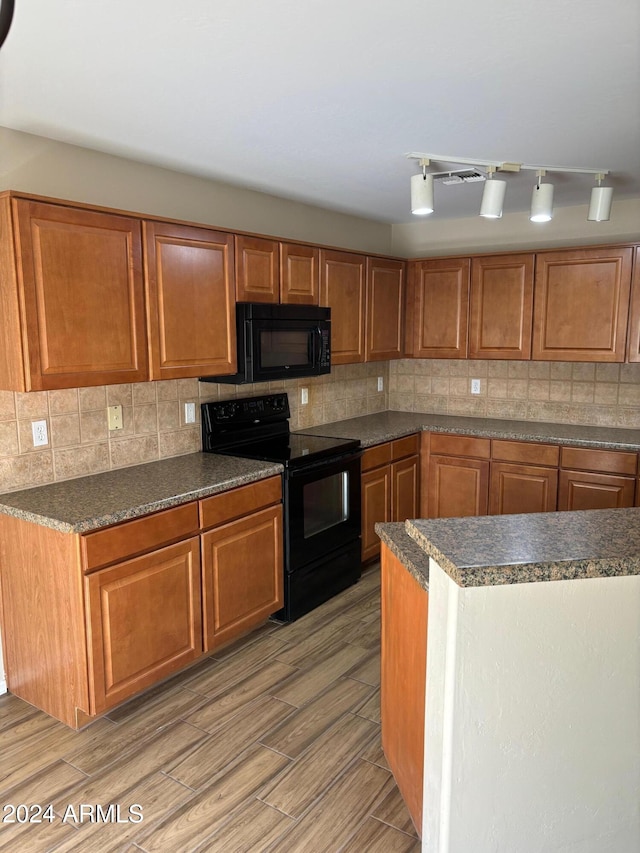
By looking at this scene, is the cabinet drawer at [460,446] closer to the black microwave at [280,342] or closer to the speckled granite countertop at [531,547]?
the black microwave at [280,342]

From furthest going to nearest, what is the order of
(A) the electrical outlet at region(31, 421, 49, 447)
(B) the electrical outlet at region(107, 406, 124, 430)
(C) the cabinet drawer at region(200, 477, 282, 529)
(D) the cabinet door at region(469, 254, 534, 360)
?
(D) the cabinet door at region(469, 254, 534, 360)
(B) the electrical outlet at region(107, 406, 124, 430)
(C) the cabinet drawer at region(200, 477, 282, 529)
(A) the electrical outlet at region(31, 421, 49, 447)

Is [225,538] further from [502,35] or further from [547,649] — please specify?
[502,35]

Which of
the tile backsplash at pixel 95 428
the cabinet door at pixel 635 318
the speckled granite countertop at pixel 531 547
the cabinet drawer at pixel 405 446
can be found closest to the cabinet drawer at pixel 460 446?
the cabinet drawer at pixel 405 446

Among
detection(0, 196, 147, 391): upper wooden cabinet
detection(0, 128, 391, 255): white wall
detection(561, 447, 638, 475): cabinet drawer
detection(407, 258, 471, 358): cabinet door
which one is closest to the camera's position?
detection(0, 196, 147, 391): upper wooden cabinet

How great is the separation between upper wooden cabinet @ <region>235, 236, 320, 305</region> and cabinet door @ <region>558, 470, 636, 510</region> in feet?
6.28

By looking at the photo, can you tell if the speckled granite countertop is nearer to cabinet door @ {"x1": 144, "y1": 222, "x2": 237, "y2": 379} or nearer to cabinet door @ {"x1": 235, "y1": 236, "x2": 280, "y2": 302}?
cabinet door @ {"x1": 144, "y1": 222, "x2": 237, "y2": 379}

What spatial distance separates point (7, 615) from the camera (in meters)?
2.57

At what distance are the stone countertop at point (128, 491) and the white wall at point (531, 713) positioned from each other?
1.32 m

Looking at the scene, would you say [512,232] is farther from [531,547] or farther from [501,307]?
[531,547]

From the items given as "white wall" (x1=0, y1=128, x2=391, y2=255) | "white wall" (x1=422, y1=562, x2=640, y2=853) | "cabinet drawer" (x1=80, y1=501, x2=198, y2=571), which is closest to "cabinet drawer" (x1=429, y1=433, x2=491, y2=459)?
"white wall" (x1=0, y1=128, x2=391, y2=255)

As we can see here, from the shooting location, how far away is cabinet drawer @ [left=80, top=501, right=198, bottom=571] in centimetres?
224

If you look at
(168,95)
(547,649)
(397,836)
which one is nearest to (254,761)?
(397,836)

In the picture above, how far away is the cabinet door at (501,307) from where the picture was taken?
4055 mm

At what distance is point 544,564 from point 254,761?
1.48 metres
